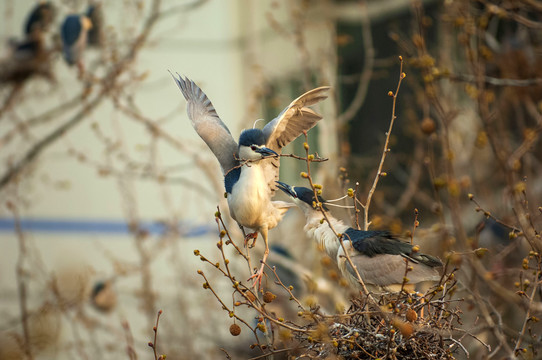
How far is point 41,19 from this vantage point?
5871mm

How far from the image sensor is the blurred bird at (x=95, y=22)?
5480 mm

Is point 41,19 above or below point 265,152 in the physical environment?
above

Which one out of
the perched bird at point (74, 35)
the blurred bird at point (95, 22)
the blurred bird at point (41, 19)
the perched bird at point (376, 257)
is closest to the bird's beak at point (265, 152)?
the perched bird at point (376, 257)

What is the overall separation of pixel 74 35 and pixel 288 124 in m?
3.52

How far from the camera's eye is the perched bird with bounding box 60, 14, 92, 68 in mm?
5133

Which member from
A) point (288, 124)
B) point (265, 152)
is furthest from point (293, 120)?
point (265, 152)

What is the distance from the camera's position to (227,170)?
2188 millimetres

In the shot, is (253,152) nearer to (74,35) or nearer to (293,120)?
(293,120)

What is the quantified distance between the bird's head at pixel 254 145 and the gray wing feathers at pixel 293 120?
0.19 ft

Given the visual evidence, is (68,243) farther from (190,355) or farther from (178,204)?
(190,355)

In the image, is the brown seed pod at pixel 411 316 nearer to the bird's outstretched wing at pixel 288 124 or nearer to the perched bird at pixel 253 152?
the perched bird at pixel 253 152

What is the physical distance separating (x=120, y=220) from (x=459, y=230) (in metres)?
7.53

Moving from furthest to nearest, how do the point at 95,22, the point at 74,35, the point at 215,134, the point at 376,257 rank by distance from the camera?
the point at 95,22 < the point at 74,35 < the point at 376,257 < the point at 215,134

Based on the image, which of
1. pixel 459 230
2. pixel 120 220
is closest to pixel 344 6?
pixel 120 220
